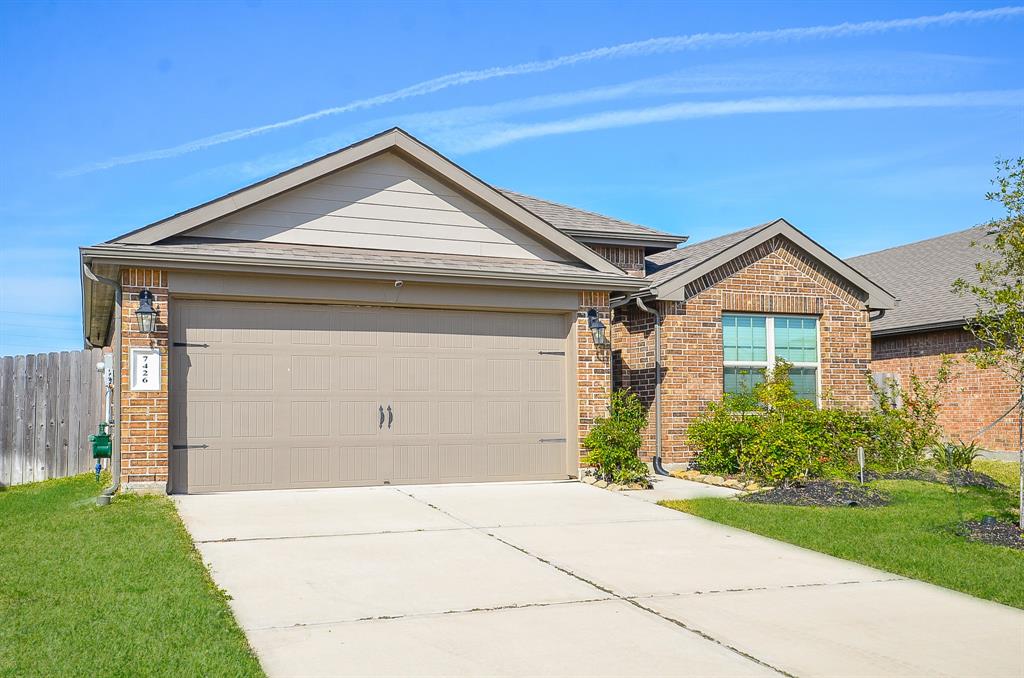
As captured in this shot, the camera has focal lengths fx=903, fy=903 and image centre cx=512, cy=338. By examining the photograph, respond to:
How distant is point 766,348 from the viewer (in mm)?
15711

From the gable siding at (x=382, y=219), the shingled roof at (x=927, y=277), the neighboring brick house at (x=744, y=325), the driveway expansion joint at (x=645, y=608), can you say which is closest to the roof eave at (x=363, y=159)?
the gable siding at (x=382, y=219)

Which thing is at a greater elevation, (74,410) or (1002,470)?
(74,410)

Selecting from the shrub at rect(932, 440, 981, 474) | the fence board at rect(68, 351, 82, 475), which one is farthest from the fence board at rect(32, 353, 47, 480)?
the shrub at rect(932, 440, 981, 474)

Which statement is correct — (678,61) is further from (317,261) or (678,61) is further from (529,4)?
(317,261)

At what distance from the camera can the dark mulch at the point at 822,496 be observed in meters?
10.8

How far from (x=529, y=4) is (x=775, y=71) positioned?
14.2 ft

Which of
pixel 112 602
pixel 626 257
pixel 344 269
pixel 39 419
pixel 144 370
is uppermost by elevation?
pixel 626 257

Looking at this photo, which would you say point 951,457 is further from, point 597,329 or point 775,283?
point 775,283

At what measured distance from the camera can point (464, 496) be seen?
11.2 meters

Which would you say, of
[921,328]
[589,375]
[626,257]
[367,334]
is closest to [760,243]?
[626,257]

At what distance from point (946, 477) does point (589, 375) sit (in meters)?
5.58

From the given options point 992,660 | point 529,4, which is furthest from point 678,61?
point 992,660

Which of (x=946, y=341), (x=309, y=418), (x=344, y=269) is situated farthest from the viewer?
(x=946, y=341)

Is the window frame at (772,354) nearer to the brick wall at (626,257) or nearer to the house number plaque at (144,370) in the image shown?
the brick wall at (626,257)
